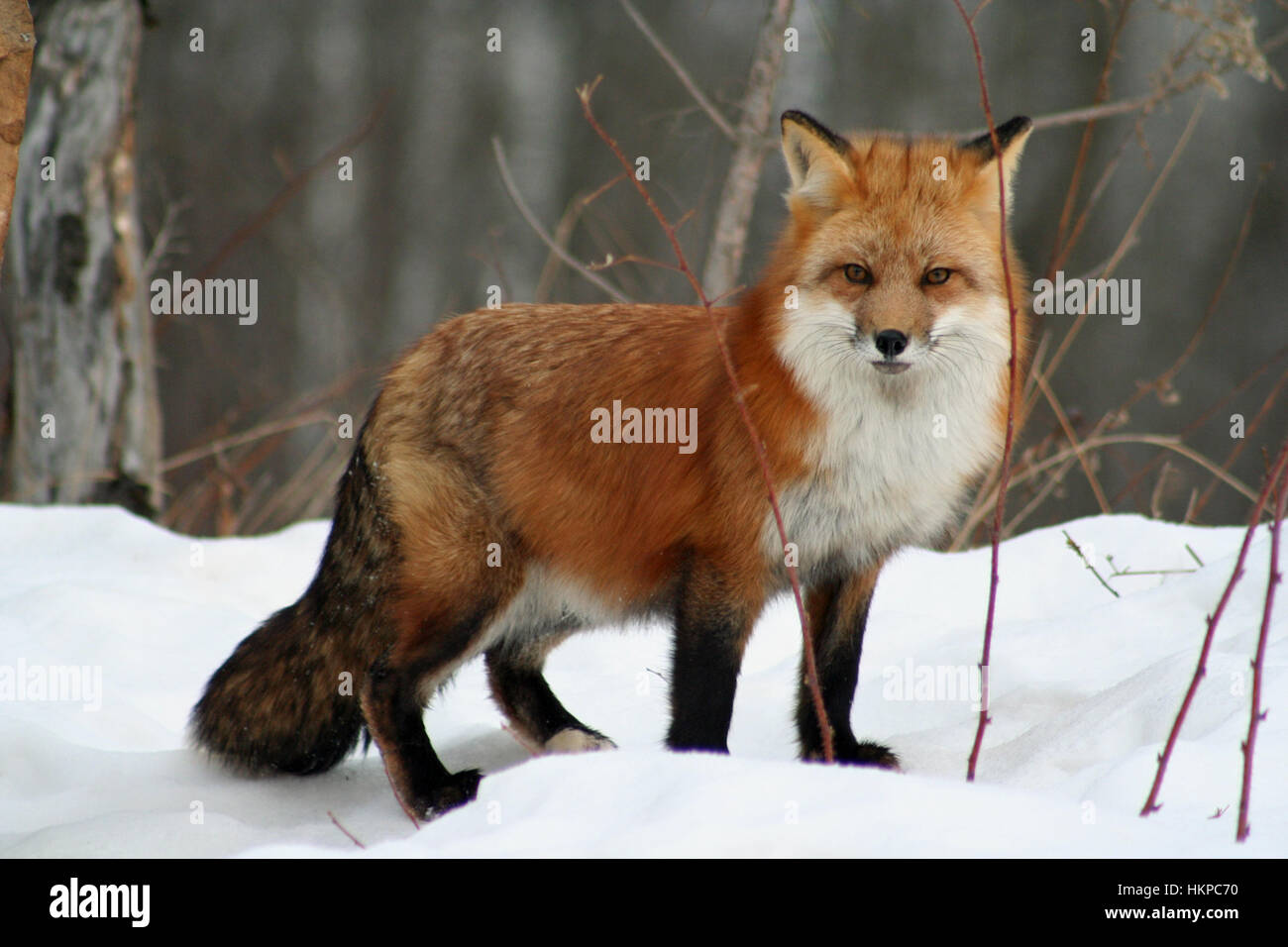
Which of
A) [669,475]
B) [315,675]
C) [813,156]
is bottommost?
[315,675]

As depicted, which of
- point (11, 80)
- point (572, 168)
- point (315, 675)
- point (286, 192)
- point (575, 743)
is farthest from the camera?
point (572, 168)

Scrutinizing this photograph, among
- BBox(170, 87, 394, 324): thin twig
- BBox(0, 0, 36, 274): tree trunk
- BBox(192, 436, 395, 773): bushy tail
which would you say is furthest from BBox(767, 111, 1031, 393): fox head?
BBox(170, 87, 394, 324): thin twig

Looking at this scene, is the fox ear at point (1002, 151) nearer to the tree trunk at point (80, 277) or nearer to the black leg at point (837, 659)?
the black leg at point (837, 659)

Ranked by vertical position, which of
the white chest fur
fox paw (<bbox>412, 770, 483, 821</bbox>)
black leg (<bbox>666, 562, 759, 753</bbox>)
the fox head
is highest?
the fox head

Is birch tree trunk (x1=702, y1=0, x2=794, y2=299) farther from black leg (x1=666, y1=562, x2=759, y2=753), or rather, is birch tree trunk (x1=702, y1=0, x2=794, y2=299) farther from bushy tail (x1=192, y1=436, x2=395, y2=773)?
black leg (x1=666, y1=562, x2=759, y2=753)

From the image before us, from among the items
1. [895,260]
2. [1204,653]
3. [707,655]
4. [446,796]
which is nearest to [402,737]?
[446,796]

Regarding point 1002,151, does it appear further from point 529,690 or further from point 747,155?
point 747,155

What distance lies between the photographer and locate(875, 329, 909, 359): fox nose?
2.66 meters

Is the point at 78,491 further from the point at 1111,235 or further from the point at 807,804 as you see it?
the point at 1111,235

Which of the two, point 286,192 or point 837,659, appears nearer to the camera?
point 837,659

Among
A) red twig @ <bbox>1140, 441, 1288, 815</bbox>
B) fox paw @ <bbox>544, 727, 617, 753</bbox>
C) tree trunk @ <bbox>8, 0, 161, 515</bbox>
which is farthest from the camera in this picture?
tree trunk @ <bbox>8, 0, 161, 515</bbox>

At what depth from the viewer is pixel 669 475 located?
3.07m

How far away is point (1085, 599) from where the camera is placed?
4.58m

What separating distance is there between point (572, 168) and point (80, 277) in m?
8.39
